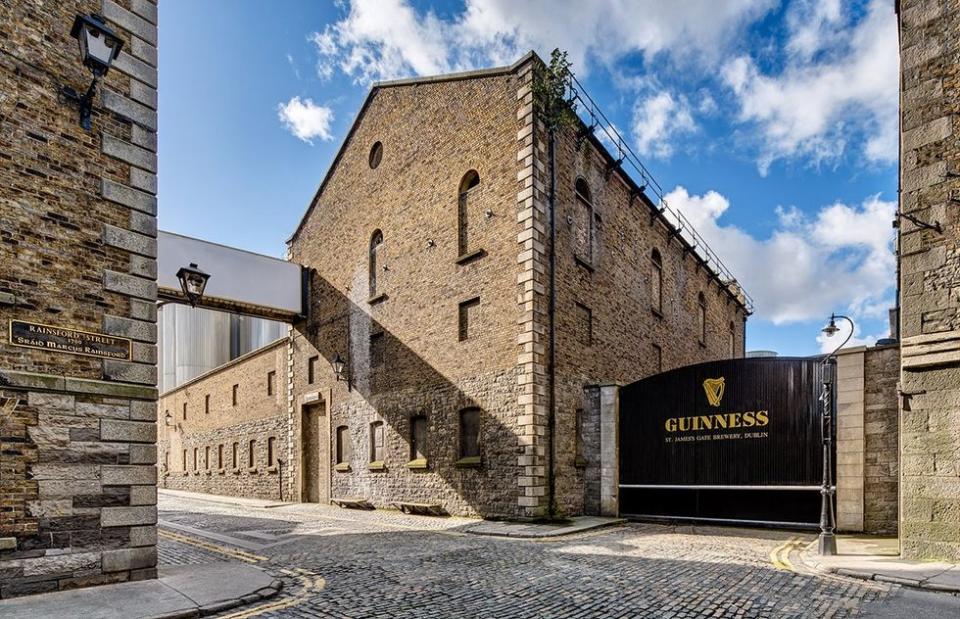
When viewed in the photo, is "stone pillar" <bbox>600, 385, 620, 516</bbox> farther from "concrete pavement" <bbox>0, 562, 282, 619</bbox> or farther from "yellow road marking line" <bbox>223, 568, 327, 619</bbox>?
"concrete pavement" <bbox>0, 562, 282, 619</bbox>

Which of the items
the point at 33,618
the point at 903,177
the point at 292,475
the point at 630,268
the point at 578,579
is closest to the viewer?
the point at 33,618

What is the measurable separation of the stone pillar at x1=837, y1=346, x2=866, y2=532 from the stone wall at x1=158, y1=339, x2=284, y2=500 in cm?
1925

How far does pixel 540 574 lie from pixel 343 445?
1378 cm

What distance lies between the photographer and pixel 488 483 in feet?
50.1

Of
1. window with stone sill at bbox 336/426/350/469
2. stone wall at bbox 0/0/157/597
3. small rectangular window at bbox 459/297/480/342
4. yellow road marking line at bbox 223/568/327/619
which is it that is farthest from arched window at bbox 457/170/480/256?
yellow road marking line at bbox 223/568/327/619

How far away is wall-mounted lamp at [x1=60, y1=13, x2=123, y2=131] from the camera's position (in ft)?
25.4

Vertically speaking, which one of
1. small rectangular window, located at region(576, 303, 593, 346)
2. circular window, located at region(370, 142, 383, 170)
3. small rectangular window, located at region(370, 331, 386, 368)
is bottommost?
small rectangular window, located at region(370, 331, 386, 368)

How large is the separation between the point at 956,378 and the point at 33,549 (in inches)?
503

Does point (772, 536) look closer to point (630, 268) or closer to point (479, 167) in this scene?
point (630, 268)

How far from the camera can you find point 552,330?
15.4m

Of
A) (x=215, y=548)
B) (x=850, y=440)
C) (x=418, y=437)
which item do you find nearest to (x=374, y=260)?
(x=418, y=437)

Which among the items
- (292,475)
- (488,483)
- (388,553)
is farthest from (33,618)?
(292,475)

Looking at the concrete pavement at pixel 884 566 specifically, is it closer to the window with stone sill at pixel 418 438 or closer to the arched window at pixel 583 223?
the arched window at pixel 583 223

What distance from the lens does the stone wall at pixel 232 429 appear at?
25156mm
